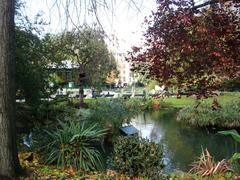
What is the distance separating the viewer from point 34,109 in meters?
12.8

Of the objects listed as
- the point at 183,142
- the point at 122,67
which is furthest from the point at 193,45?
the point at 122,67

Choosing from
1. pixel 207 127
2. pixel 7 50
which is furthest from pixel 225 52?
pixel 207 127

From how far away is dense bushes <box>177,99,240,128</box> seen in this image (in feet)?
68.1

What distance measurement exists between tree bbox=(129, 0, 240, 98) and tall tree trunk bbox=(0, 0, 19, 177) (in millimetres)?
2780

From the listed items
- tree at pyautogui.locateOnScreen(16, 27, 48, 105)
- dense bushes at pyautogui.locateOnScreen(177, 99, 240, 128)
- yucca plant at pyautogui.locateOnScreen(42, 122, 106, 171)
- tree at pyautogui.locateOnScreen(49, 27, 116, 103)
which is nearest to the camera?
yucca plant at pyautogui.locateOnScreen(42, 122, 106, 171)

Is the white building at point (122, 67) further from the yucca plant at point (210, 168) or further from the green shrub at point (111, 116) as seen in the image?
the yucca plant at point (210, 168)

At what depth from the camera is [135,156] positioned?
7418mm

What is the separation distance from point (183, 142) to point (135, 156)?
9470 mm

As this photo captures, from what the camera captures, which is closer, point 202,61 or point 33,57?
point 202,61

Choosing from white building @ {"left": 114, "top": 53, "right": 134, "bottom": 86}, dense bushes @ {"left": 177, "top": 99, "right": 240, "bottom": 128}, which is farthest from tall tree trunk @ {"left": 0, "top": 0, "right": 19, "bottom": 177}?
dense bushes @ {"left": 177, "top": 99, "right": 240, "bottom": 128}

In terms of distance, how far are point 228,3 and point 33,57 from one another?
701 centimetres

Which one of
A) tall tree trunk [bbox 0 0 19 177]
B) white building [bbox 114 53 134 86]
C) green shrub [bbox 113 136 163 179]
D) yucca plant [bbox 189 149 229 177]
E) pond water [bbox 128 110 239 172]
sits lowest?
pond water [bbox 128 110 239 172]

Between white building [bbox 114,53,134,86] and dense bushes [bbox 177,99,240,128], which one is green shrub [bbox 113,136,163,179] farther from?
dense bushes [bbox 177,99,240,128]

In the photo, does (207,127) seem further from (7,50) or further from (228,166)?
(7,50)
